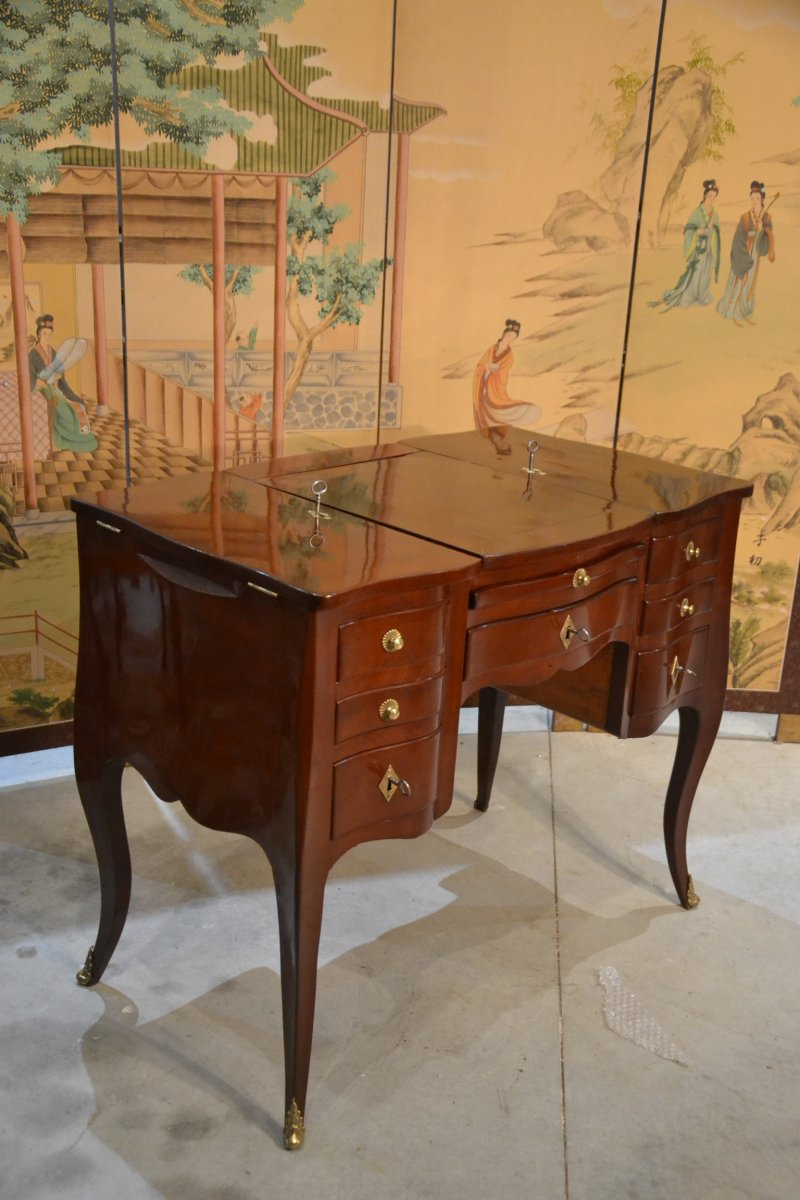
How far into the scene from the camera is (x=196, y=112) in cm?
332

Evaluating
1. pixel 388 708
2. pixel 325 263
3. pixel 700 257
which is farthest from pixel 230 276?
pixel 388 708

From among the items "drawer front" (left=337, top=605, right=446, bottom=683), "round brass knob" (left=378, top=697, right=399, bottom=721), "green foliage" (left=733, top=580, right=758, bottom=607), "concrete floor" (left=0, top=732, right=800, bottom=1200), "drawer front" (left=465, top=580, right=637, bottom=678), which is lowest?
"concrete floor" (left=0, top=732, right=800, bottom=1200)

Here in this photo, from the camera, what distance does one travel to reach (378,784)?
88.1 inches

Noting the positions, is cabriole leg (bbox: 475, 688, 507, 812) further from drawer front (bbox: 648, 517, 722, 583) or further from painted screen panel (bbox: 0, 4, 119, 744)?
painted screen panel (bbox: 0, 4, 119, 744)

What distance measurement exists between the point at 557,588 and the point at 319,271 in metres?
1.57

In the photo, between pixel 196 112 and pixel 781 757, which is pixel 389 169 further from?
pixel 781 757

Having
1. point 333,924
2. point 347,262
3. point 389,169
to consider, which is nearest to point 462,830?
point 333,924

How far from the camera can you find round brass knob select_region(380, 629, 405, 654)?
7.01 feet

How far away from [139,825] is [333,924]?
0.70 m

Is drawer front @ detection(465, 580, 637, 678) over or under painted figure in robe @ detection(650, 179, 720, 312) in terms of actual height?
under

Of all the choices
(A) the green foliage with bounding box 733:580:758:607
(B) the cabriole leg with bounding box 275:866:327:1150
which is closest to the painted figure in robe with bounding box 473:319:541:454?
(A) the green foliage with bounding box 733:580:758:607

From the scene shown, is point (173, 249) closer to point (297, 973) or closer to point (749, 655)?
point (297, 973)

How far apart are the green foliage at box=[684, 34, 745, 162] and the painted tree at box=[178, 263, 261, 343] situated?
4.63 feet

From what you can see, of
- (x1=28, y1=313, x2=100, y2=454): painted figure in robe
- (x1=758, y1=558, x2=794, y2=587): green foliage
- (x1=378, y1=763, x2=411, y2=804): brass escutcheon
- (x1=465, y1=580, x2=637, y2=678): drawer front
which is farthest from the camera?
(x1=758, y1=558, x2=794, y2=587): green foliage
